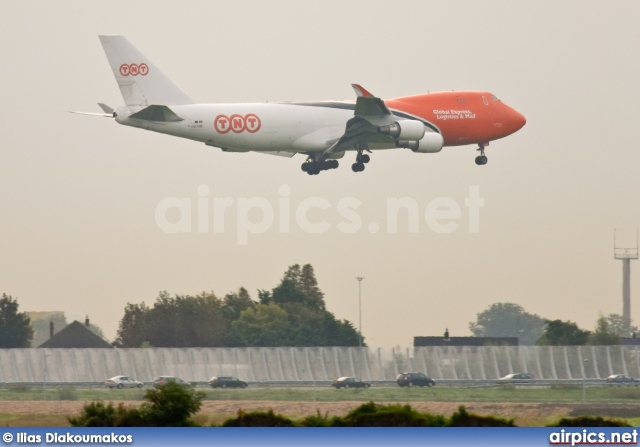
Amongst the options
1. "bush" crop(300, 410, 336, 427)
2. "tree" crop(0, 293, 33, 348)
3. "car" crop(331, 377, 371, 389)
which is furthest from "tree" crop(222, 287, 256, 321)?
"bush" crop(300, 410, 336, 427)

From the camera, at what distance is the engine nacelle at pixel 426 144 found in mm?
77438

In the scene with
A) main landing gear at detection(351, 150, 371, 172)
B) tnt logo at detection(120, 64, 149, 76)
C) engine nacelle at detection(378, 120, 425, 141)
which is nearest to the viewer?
tnt logo at detection(120, 64, 149, 76)

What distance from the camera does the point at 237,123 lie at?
72.3m

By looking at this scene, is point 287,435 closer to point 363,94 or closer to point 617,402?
point 617,402

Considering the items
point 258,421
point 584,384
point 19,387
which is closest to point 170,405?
point 258,421

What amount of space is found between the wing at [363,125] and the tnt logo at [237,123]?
5.28 meters

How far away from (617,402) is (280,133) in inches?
1065

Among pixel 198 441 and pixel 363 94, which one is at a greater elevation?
pixel 363 94

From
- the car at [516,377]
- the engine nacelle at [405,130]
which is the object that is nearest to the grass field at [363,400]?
the car at [516,377]

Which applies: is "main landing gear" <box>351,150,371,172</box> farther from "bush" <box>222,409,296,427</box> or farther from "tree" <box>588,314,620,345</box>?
"bush" <box>222,409,296,427</box>

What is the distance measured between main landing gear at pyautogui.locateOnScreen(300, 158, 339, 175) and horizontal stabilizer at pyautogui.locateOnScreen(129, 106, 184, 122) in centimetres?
1079

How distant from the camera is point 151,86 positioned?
74.2 meters

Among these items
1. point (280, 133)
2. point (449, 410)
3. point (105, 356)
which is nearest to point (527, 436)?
point (449, 410)

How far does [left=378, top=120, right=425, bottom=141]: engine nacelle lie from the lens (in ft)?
251
